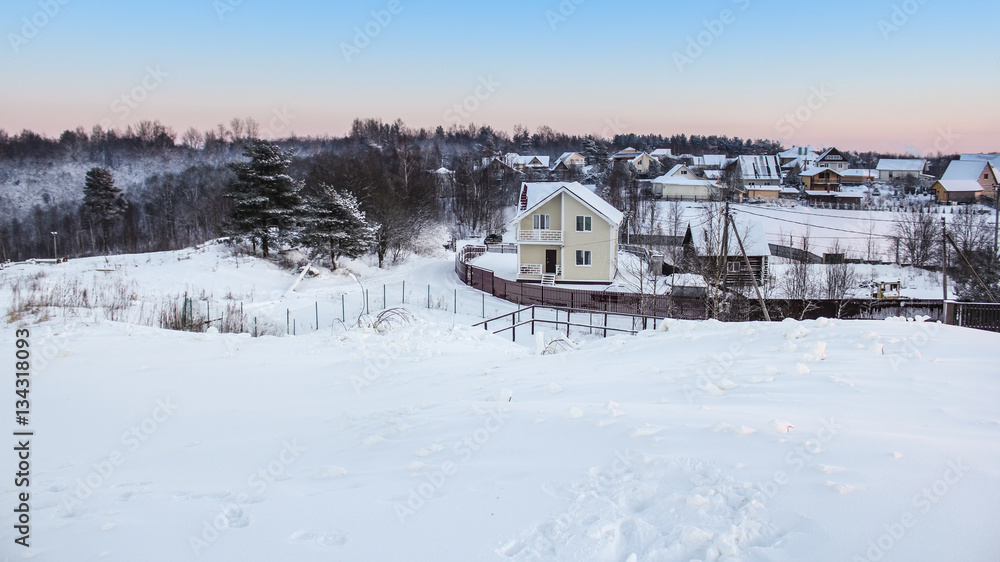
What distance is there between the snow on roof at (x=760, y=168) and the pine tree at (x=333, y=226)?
58.3 metres

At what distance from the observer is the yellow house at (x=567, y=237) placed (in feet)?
105

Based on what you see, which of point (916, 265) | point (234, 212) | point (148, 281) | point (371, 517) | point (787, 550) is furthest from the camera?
point (916, 265)

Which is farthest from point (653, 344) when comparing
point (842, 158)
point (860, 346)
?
point (842, 158)

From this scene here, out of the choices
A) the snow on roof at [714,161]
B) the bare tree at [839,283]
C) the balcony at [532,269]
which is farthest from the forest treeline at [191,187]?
the bare tree at [839,283]

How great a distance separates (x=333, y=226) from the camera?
30.5 meters

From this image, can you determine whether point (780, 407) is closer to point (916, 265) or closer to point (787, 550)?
point (787, 550)

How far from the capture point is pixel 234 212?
29.5 meters

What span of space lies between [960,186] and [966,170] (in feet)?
15.6

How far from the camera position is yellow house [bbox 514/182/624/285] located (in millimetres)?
32031

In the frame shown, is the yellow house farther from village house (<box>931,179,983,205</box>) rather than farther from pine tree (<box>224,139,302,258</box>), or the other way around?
village house (<box>931,179,983,205</box>)

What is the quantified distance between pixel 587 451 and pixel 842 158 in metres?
94.8

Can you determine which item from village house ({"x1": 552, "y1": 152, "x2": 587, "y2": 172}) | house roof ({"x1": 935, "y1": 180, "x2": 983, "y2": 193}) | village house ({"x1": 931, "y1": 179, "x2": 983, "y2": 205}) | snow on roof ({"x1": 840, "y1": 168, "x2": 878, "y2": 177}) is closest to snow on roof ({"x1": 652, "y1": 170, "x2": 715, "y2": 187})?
village house ({"x1": 552, "y1": 152, "x2": 587, "y2": 172})

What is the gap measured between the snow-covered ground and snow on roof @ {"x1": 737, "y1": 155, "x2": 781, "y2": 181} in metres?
71.3

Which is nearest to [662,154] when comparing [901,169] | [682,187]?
[901,169]
